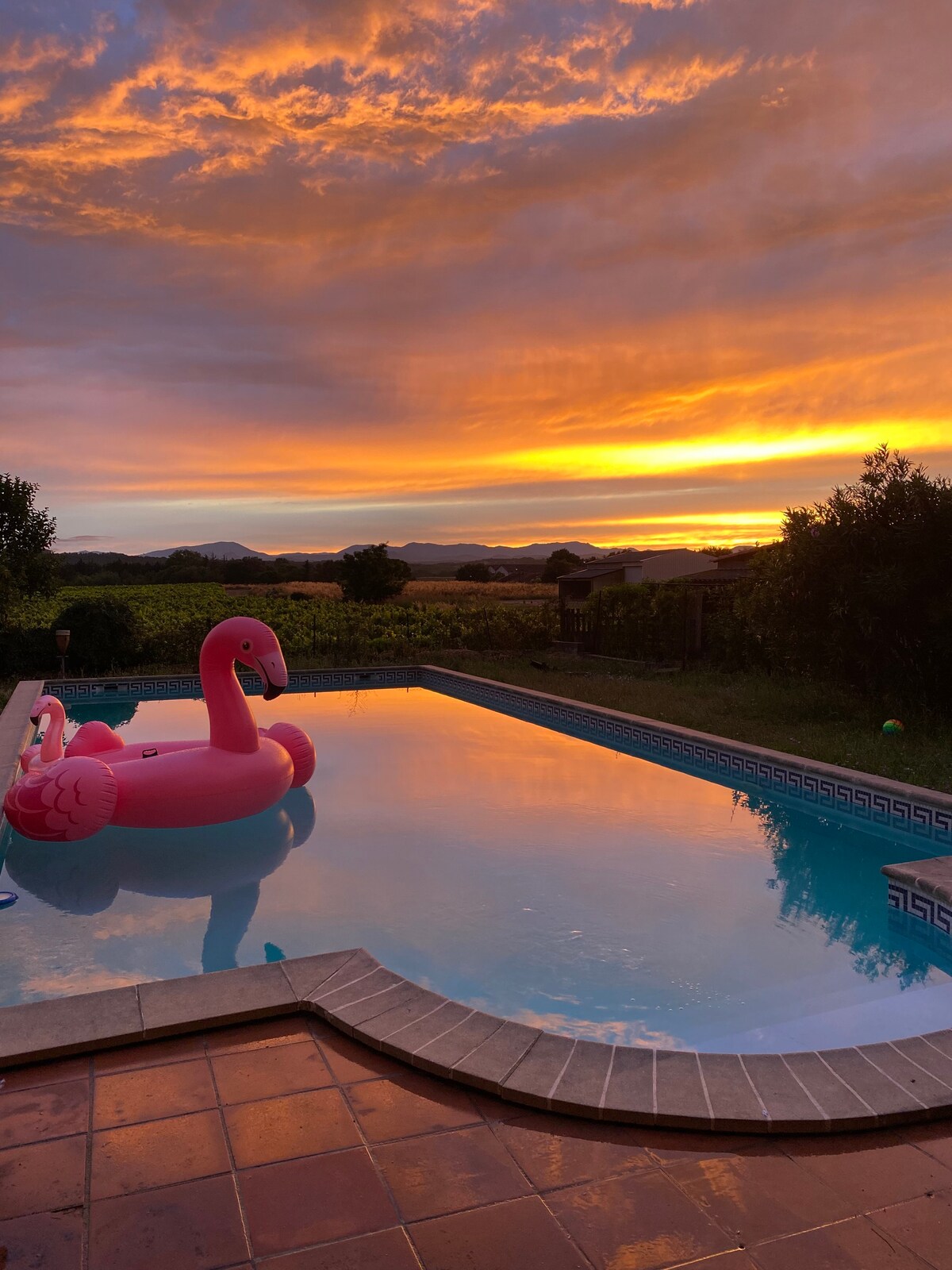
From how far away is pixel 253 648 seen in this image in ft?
24.5

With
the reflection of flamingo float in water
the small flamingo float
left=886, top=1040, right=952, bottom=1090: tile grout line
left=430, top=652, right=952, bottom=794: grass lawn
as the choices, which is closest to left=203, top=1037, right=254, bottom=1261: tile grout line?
the reflection of flamingo float in water

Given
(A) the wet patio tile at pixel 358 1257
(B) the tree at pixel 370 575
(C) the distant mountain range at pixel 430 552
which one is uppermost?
(C) the distant mountain range at pixel 430 552

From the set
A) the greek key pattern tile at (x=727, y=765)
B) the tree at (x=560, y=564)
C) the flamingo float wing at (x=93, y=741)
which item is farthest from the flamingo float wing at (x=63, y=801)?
the tree at (x=560, y=564)

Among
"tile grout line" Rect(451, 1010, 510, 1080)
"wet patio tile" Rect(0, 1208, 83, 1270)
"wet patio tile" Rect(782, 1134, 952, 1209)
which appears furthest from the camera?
"tile grout line" Rect(451, 1010, 510, 1080)

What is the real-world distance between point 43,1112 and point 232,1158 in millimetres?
754

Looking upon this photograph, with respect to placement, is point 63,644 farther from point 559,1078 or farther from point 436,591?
point 436,591

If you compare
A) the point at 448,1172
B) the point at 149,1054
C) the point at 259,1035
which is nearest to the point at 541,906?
the point at 259,1035

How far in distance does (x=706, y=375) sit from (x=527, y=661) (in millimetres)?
7054

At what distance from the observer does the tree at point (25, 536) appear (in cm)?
1894

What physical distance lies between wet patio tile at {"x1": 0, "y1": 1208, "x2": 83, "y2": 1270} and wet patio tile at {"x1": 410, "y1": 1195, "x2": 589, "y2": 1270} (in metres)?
0.92

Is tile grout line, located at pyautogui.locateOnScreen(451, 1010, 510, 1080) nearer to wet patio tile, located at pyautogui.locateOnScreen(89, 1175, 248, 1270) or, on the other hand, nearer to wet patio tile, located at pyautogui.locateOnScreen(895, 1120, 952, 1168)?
wet patio tile, located at pyautogui.locateOnScreen(89, 1175, 248, 1270)

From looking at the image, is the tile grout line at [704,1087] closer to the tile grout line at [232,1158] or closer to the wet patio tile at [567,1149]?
the wet patio tile at [567,1149]

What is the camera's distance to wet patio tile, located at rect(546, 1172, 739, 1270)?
7.52 feet

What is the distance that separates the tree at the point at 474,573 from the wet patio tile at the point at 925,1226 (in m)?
68.1
